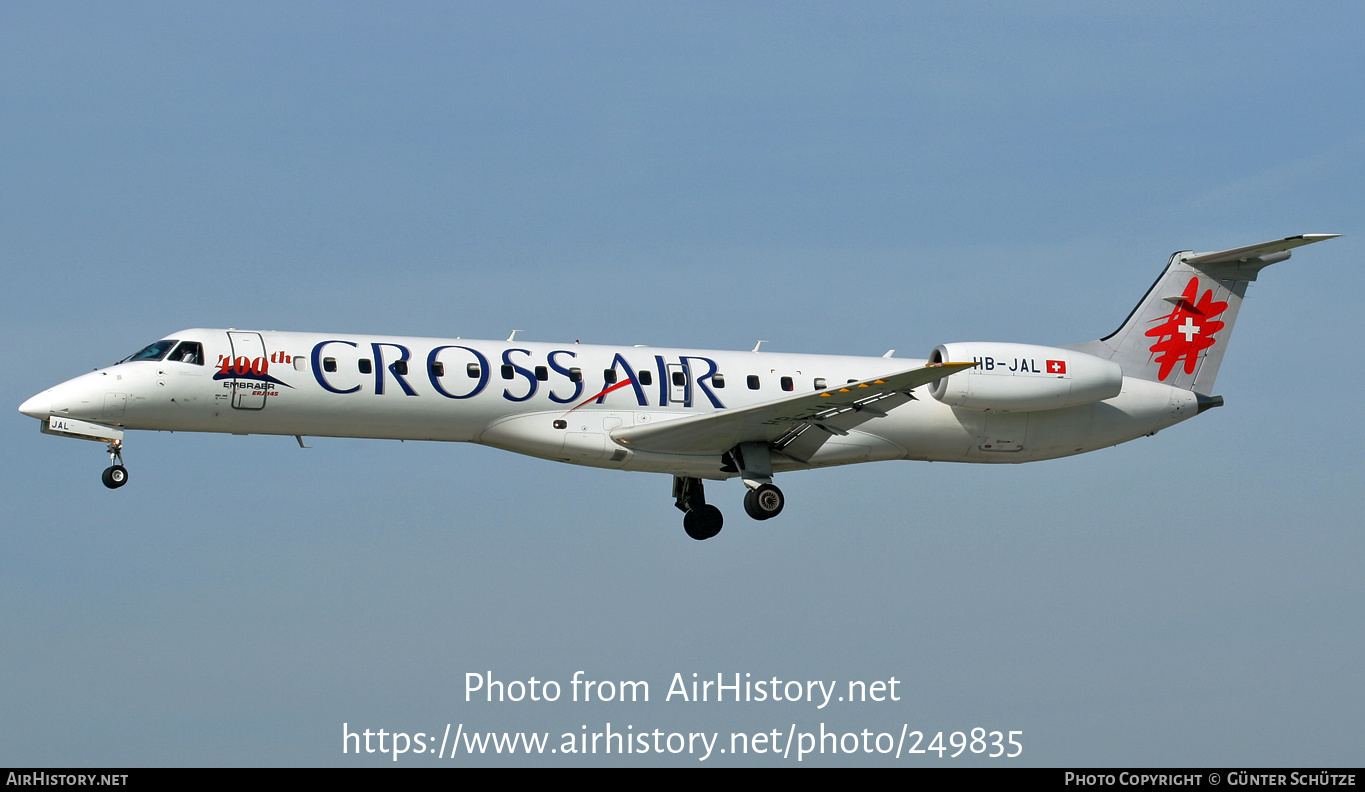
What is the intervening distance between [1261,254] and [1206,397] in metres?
3.14

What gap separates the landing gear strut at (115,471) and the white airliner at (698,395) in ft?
0.11

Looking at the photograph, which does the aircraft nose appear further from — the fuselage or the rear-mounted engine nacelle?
the rear-mounted engine nacelle

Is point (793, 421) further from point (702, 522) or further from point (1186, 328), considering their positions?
point (1186, 328)

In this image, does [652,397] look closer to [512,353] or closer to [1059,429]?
[512,353]

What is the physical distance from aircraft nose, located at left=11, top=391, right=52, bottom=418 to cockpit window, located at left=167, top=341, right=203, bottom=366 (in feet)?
6.98

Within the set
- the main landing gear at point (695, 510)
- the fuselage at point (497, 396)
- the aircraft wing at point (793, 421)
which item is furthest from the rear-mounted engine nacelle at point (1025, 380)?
the main landing gear at point (695, 510)

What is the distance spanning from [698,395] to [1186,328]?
35.1 ft

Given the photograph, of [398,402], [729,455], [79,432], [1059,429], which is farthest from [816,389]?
[79,432]

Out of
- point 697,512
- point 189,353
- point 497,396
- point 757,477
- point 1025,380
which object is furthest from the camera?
point 697,512

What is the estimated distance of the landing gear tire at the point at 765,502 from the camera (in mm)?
30734

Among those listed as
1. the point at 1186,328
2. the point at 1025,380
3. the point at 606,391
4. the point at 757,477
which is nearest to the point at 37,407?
the point at 606,391

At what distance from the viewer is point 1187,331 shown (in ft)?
113

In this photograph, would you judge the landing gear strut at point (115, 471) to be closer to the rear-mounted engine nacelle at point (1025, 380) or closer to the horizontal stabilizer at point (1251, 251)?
the rear-mounted engine nacelle at point (1025, 380)

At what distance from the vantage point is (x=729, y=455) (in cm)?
3134
